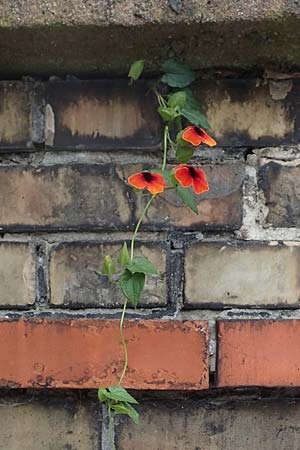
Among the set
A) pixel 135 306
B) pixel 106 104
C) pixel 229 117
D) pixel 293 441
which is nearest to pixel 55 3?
pixel 106 104

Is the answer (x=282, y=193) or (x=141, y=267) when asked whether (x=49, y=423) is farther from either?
(x=282, y=193)

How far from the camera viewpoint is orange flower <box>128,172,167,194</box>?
28.9 inches

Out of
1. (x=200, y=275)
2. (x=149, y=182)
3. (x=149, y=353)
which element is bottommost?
(x=149, y=353)

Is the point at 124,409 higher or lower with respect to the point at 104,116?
lower

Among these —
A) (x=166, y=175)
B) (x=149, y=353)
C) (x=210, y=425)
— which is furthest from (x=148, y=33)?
(x=210, y=425)

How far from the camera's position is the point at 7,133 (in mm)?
836

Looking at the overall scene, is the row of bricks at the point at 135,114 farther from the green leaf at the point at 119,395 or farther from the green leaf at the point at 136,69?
the green leaf at the point at 119,395

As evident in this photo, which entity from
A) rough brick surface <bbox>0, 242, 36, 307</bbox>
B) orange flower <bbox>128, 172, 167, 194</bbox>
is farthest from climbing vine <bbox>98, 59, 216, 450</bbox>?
rough brick surface <bbox>0, 242, 36, 307</bbox>

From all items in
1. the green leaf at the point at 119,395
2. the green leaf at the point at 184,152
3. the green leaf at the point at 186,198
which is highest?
the green leaf at the point at 184,152

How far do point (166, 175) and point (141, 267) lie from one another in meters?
0.12

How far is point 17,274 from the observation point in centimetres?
83

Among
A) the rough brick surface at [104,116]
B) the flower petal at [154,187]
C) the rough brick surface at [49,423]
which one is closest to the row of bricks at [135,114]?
the rough brick surface at [104,116]

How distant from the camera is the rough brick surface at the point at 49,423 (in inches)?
33.3

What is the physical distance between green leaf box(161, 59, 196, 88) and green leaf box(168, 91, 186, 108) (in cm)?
1
